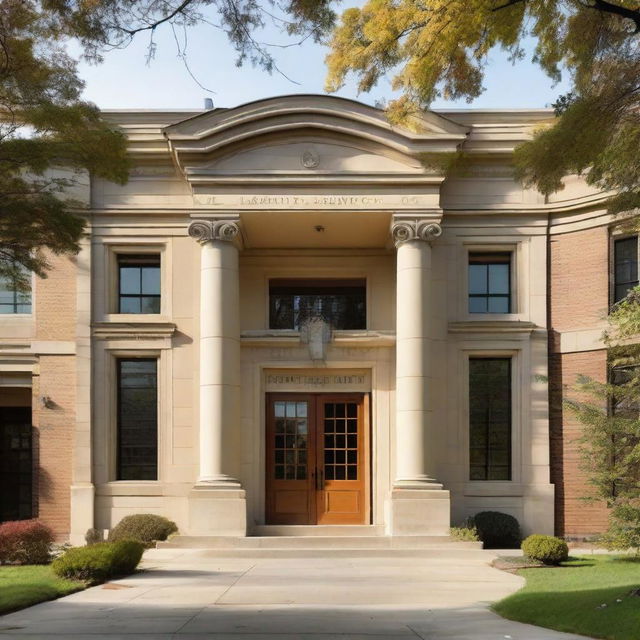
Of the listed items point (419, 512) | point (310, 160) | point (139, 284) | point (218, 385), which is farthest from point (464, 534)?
point (139, 284)

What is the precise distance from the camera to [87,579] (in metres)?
15.6

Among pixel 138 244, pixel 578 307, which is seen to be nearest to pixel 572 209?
pixel 578 307

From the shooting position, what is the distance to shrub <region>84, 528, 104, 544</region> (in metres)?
22.8

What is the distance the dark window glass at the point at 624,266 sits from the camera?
23172 millimetres

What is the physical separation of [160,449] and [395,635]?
44.8 feet

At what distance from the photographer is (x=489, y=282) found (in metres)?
24.7

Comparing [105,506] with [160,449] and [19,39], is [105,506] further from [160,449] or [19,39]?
[19,39]

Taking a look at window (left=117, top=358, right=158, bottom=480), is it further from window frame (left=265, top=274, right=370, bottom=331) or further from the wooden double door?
window frame (left=265, top=274, right=370, bottom=331)

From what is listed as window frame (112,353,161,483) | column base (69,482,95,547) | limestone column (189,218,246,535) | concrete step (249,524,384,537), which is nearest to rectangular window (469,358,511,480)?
concrete step (249,524,384,537)

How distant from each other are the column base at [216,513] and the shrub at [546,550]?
6.70m

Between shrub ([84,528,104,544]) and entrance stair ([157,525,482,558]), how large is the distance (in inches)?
84.4

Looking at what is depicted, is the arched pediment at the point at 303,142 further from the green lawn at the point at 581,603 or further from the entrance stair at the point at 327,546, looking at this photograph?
the green lawn at the point at 581,603

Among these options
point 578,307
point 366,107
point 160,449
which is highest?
point 366,107

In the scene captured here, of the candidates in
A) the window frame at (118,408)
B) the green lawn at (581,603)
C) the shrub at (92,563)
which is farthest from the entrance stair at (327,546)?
the shrub at (92,563)
